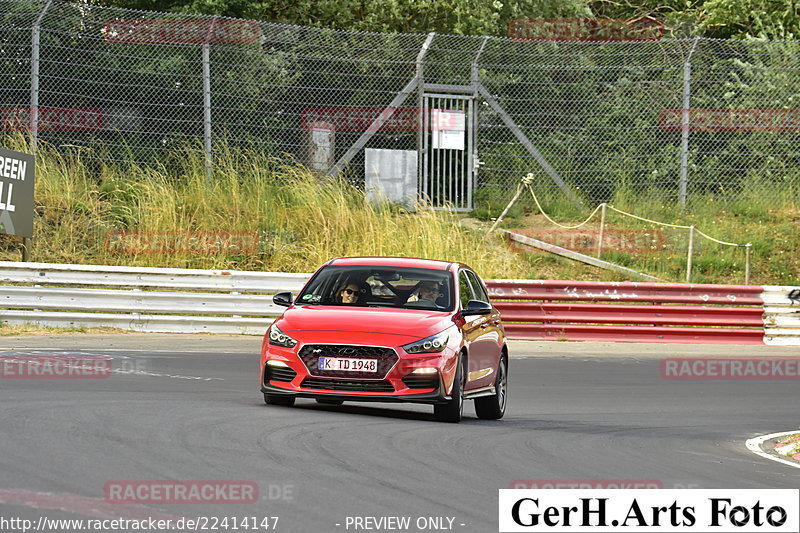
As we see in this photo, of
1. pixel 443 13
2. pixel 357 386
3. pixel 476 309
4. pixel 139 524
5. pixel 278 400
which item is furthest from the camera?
pixel 443 13

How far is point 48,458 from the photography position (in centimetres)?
895

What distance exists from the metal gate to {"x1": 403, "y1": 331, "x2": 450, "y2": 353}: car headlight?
15.5 metres

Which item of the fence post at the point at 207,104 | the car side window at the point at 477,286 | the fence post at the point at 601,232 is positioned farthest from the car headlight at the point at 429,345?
the fence post at the point at 601,232

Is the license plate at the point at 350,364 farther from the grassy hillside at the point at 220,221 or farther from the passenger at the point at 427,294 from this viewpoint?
the grassy hillside at the point at 220,221

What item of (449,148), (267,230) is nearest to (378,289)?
(267,230)

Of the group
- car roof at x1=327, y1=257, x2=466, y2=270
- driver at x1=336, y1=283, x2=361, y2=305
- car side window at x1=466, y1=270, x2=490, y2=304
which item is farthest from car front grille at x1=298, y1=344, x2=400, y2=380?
car side window at x1=466, y1=270, x2=490, y2=304

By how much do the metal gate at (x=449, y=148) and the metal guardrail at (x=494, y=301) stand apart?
5.26 m

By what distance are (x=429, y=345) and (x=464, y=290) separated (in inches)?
73.5

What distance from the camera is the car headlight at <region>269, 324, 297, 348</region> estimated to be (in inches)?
480

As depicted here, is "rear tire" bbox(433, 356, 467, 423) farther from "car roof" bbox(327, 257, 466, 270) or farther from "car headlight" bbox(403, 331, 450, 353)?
"car roof" bbox(327, 257, 466, 270)

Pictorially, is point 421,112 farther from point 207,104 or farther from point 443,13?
point 443,13

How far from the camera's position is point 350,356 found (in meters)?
12.0

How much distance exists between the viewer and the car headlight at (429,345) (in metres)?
12.0

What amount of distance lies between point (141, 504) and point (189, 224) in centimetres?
1779
